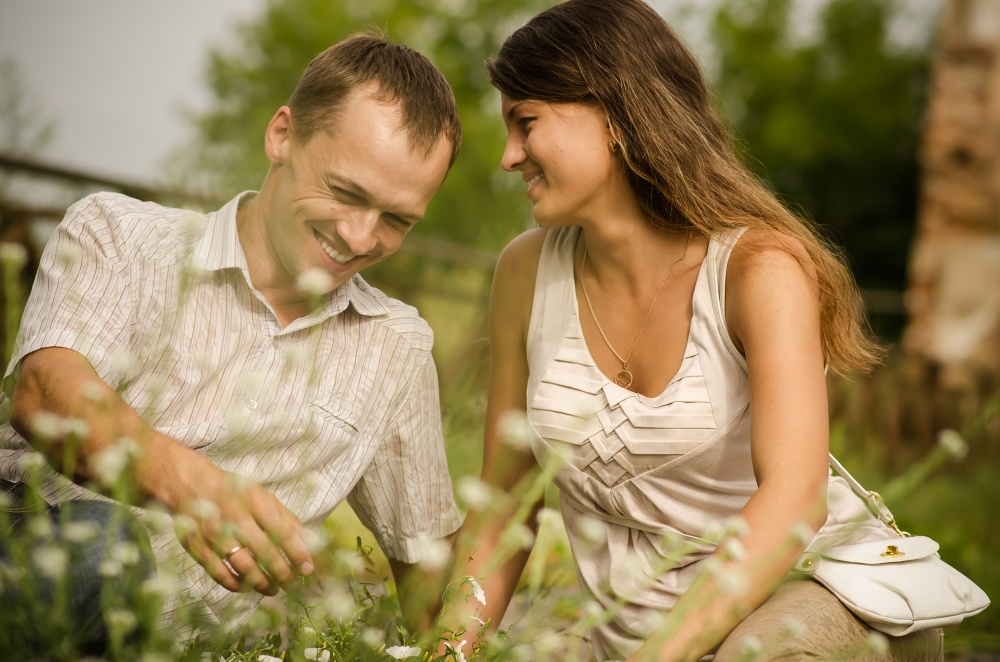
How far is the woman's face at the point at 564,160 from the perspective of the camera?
7.94ft

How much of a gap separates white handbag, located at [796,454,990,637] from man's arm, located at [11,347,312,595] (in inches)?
45.6

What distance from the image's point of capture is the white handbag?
2.11 m

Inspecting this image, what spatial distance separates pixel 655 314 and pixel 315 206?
939 millimetres

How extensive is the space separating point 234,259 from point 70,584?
92 centimetres

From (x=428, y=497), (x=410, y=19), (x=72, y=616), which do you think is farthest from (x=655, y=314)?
(x=410, y=19)

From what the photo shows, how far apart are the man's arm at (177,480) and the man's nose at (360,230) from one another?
2.12 ft

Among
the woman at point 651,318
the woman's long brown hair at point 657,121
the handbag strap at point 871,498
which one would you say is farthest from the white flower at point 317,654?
the woman's long brown hair at point 657,121

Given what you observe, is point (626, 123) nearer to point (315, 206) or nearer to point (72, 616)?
point (315, 206)

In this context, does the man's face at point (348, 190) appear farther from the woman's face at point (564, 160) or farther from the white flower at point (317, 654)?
the white flower at point (317, 654)

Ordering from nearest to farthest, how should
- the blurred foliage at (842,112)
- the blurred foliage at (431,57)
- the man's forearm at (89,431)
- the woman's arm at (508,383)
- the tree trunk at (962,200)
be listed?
the man's forearm at (89,431) < the woman's arm at (508,383) < the tree trunk at (962,200) < the blurred foliage at (842,112) < the blurred foliage at (431,57)

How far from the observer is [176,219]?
234 cm

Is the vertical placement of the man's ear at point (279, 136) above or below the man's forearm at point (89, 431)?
above

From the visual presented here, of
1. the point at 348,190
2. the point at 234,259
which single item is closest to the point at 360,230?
the point at 348,190

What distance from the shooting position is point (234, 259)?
7.46 feet
